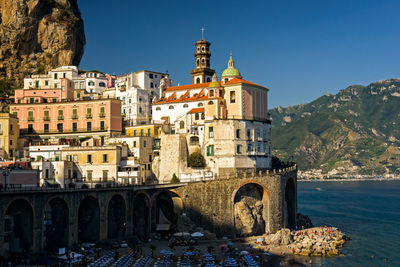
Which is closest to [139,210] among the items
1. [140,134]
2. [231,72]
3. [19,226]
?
[19,226]

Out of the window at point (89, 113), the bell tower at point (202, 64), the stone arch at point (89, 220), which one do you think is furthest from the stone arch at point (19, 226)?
the bell tower at point (202, 64)

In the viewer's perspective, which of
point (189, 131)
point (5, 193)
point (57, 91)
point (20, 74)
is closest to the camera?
point (5, 193)

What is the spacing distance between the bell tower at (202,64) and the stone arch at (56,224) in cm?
6730

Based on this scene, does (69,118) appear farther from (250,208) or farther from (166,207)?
(250,208)

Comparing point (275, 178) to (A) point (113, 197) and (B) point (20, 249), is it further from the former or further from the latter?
(B) point (20, 249)

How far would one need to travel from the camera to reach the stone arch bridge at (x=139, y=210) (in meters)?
57.6

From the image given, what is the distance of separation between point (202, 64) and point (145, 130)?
33.7 m

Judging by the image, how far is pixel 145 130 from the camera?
97.5 meters

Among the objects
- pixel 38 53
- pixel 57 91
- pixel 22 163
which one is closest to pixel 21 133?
pixel 57 91

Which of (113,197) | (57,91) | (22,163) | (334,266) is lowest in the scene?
(334,266)

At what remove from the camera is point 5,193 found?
53.6m

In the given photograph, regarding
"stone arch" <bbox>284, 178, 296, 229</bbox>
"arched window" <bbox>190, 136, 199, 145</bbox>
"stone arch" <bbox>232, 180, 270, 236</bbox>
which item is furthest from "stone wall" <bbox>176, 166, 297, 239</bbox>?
"stone arch" <bbox>284, 178, 296, 229</bbox>

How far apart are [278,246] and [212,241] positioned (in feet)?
36.2

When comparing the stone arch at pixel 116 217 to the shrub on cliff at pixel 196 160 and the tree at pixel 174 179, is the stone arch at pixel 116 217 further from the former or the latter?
the shrub on cliff at pixel 196 160
